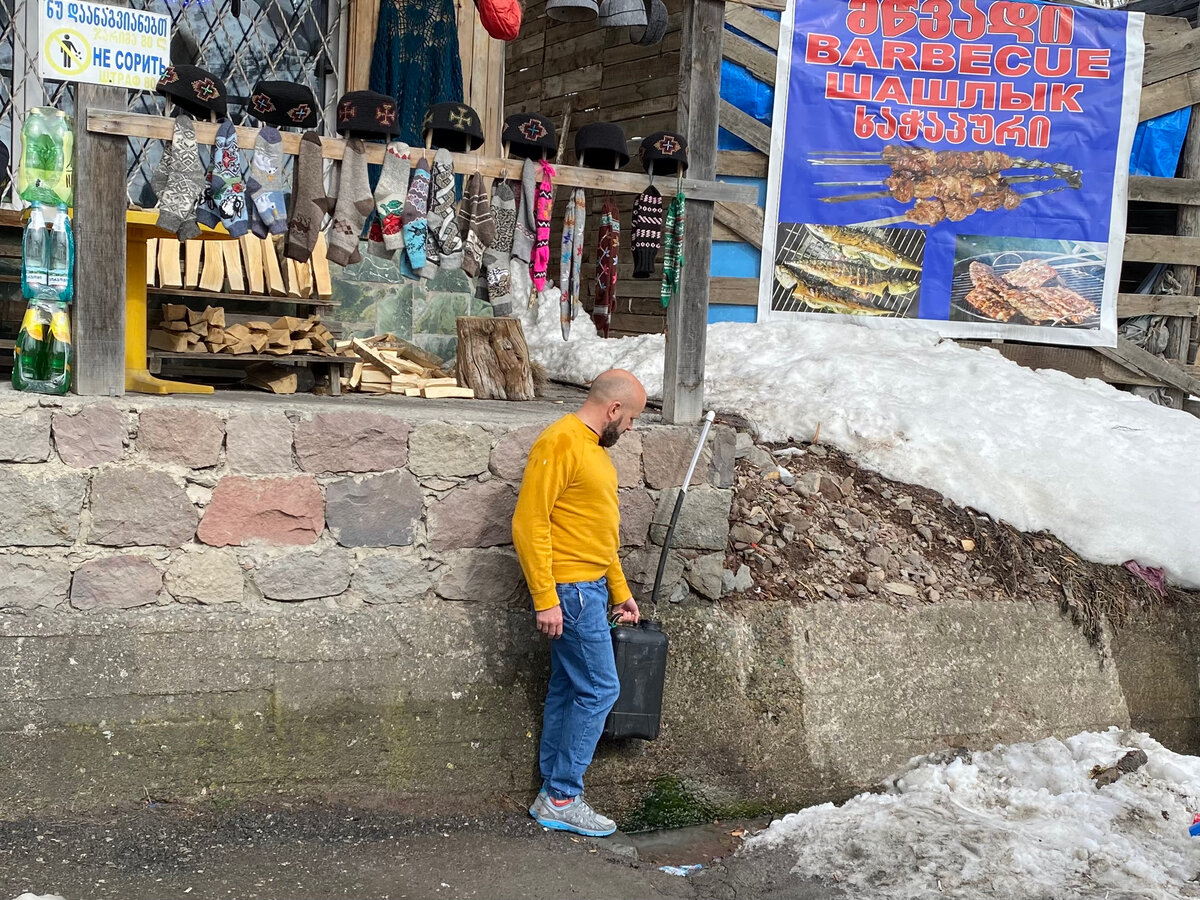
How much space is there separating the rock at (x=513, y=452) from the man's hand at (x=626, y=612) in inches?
27.3

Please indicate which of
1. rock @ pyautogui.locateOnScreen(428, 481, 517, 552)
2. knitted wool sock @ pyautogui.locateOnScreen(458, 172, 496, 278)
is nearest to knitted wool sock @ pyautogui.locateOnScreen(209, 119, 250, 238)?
knitted wool sock @ pyautogui.locateOnScreen(458, 172, 496, 278)

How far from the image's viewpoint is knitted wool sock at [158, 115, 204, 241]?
4.43 m

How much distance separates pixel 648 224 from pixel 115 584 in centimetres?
275

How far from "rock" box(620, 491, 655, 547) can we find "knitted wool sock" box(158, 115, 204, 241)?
2.14 metres

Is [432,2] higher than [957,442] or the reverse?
higher

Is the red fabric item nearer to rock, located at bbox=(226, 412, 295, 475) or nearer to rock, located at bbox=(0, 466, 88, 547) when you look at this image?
rock, located at bbox=(226, 412, 295, 475)

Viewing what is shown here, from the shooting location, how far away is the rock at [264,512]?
4.46m

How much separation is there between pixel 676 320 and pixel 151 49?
2.47m

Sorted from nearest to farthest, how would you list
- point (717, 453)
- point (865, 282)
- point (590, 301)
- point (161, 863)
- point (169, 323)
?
point (161, 863), point (717, 453), point (169, 323), point (865, 282), point (590, 301)

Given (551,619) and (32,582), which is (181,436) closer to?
(32,582)

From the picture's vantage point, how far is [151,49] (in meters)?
4.33

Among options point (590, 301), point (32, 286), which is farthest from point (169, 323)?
point (590, 301)

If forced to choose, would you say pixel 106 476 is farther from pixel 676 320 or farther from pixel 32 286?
pixel 676 320

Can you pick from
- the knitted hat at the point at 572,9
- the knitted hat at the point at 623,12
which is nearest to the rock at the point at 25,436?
the knitted hat at the point at 572,9
